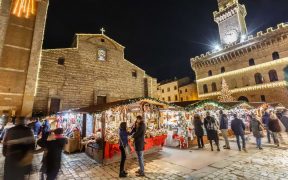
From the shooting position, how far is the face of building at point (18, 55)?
16.5 meters

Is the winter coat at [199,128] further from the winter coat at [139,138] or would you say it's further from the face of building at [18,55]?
the face of building at [18,55]

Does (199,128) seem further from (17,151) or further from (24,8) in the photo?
(24,8)

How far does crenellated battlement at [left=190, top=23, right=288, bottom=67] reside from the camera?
23531mm

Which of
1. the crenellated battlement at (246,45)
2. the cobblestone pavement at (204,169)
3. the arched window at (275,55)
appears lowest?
the cobblestone pavement at (204,169)

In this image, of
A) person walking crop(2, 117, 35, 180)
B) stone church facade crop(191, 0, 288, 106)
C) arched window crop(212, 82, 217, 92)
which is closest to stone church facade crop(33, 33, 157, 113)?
arched window crop(212, 82, 217, 92)

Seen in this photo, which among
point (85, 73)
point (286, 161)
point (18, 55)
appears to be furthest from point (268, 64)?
point (18, 55)

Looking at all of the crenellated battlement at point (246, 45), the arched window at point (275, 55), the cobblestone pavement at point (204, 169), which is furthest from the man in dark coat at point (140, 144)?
the crenellated battlement at point (246, 45)

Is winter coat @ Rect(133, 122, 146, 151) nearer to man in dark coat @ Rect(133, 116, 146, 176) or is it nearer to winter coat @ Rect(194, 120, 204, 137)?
man in dark coat @ Rect(133, 116, 146, 176)

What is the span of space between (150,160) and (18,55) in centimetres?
1761

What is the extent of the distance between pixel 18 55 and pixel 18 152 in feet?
59.4

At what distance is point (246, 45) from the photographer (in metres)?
26.9

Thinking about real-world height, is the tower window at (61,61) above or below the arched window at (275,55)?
below

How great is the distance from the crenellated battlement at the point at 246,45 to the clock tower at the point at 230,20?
108 inches

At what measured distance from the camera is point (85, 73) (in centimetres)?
1991
